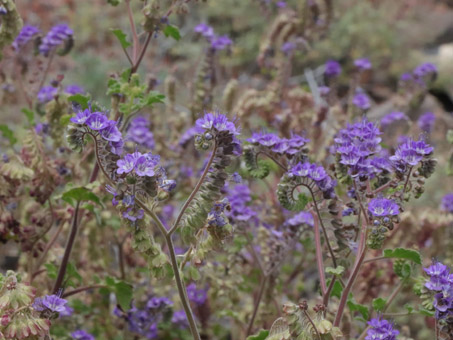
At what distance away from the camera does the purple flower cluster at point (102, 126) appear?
5.56 feet

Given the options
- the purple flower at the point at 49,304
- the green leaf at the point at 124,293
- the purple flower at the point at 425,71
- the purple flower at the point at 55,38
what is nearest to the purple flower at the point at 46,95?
the purple flower at the point at 55,38

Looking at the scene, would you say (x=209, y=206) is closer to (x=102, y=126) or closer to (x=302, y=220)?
(x=102, y=126)

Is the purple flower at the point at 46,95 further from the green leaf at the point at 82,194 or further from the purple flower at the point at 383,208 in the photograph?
the purple flower at the point at 383,208

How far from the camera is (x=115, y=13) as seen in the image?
11.1 m

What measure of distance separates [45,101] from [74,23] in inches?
324

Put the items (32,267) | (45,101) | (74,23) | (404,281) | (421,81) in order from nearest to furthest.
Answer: (404,281), (32,267), (45,101), (421,81), (74,23)

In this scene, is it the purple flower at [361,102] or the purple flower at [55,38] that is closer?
the purple flower at [55,38]

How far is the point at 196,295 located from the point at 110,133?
154 centimetres

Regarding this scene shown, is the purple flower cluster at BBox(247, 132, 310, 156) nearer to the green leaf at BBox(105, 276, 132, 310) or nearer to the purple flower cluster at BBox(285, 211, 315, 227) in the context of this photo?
the purple flower cluster at BBox(285, 211, 315, 227)

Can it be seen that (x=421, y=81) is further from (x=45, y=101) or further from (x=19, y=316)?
(x=19, y=316)

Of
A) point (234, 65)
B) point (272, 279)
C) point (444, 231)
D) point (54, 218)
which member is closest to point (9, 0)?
point (54, 218)

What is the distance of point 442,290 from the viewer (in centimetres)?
187

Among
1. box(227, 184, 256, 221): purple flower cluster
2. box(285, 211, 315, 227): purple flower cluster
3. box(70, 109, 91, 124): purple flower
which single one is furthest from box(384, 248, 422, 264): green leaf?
box(70, 109, 91, 124): purple flower

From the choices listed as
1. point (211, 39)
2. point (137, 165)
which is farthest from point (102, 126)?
point (211, 39)
